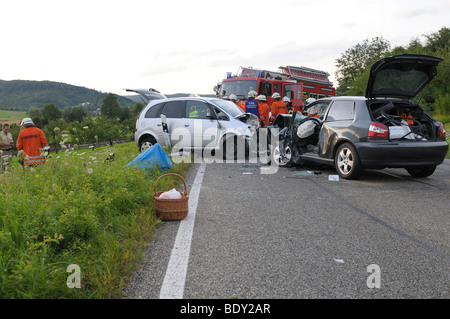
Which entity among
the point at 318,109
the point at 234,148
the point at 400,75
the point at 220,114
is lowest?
the point at 234,148

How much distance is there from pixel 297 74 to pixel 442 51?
96.5 feet

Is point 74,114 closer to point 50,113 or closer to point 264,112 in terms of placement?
point 50,113

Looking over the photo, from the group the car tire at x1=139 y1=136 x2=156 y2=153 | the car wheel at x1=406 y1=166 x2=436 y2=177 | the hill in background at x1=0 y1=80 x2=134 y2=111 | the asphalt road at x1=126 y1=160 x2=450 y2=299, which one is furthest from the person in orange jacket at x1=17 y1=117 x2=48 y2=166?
the hill in background at x1=0 y1=80 x2=134 y2=111

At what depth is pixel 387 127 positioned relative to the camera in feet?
24.4

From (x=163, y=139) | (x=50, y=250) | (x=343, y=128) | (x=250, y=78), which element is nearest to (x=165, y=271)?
(x=50, y=250)

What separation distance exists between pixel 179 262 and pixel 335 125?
5762mm

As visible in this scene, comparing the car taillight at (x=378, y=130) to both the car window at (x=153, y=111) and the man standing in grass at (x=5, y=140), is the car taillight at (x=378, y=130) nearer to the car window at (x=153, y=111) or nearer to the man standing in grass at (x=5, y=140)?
the car window at (x=153, y=111)

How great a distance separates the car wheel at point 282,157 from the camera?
32.1 feet

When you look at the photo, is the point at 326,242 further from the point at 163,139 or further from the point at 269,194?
the point at 163,139

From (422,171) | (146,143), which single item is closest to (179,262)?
(422,171)

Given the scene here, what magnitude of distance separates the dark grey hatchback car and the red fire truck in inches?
333
